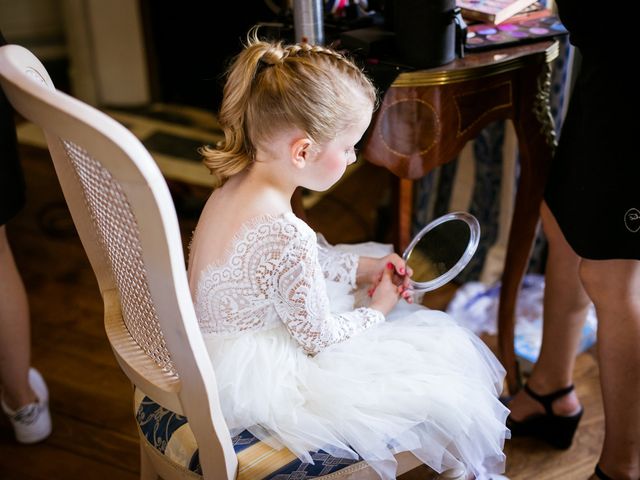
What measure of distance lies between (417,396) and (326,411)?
124 mm

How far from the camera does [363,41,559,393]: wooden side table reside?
4.41 ft

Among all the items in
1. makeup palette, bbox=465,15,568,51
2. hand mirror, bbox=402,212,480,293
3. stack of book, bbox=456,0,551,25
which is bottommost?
hand mirror, bbox=402,212,480,293

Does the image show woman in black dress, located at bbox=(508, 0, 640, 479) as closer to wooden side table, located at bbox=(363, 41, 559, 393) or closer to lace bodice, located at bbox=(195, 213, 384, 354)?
wooden side table, located at bbox=(363, 41, 559, 393)

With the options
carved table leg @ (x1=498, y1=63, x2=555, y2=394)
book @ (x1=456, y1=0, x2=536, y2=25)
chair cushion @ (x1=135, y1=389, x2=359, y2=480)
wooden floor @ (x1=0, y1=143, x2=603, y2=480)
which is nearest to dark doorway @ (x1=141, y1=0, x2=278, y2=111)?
wooden floor @ (x1=0, y1=143, x2=603, y2=480)

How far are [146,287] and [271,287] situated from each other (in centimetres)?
20

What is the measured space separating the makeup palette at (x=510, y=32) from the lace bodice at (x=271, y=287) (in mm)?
554

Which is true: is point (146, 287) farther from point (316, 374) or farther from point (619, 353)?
point (619, 353)

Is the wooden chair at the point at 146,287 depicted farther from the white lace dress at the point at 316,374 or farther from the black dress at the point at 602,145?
the black dress at the point at 602,145

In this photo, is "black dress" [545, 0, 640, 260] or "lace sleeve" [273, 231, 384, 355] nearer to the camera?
"lace sleeve" [273, 231, 384, 355]

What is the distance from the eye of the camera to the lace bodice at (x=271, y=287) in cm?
107

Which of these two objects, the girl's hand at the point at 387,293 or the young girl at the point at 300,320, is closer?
the young girl at the point at 300,320

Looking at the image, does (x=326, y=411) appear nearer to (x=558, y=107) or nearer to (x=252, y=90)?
(x=252, y=90)

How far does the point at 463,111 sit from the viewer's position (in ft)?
4.55

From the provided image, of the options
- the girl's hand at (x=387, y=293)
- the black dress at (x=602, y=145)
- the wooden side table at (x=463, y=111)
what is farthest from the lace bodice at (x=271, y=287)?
the black dress at (x=602, y=145)
